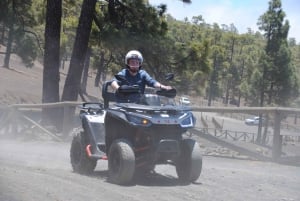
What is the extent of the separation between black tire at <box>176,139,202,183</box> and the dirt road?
187 millimetres

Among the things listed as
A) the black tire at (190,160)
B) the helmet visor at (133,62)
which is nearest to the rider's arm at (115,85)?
the helmet visor at (133,62)

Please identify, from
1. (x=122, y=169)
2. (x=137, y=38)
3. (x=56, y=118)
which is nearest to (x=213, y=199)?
(x=122, y=169)

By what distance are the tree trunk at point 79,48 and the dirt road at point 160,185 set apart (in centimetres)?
946

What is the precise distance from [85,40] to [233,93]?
218 feet

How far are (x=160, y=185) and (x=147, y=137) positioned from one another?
0.73 m

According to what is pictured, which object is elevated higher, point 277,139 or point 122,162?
point 277,139

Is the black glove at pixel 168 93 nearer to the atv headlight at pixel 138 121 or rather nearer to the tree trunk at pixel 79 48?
the atv headlight at pixel 138 121

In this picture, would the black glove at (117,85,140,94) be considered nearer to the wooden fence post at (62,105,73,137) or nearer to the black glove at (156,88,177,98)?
the black glove at (156,88,177,98)

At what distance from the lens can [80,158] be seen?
9711 millimetres

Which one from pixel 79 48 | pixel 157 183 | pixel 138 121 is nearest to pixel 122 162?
pixel 138 121

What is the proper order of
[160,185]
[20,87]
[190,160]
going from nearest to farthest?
[160,185], [190,160], [20,87]

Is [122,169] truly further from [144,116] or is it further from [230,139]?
[230,139]

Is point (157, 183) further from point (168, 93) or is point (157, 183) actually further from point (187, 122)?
point (168, 93)

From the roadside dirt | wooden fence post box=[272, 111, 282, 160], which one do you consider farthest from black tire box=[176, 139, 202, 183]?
wooden fence post box=[272, 111, 282, 160]
